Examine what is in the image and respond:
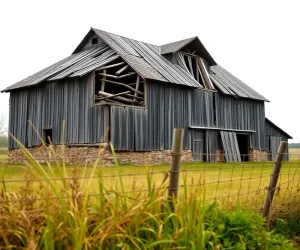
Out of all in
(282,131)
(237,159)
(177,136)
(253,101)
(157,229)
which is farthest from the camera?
(282,131)

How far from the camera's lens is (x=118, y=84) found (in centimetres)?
2369

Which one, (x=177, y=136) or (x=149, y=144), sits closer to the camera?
(x=177, y=136)

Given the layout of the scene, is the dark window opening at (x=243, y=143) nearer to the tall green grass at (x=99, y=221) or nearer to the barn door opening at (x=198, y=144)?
the barn door opening at (x=198, y=144)

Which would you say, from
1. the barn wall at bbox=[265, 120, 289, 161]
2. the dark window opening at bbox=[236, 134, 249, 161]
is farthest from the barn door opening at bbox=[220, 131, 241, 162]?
the barn wall at bbox=[265, 120, 289, 161]

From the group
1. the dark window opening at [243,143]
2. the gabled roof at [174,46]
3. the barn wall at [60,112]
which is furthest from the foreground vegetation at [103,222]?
the dark window opening at [243,143]

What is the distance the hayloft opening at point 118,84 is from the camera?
23.2 meters

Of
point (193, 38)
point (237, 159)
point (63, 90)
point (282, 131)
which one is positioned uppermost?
point (193, 38)

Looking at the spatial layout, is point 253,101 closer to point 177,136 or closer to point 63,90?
point 63,90

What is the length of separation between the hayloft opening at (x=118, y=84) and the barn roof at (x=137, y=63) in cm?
53

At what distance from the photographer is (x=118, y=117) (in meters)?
22.3

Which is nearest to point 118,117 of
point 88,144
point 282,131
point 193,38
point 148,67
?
point 88,144

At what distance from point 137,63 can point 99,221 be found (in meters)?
20.8

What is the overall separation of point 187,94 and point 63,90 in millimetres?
7489

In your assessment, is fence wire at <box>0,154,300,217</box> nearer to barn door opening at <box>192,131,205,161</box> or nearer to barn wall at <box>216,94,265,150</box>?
barn door opening at <box>192,131,205,161</box>
